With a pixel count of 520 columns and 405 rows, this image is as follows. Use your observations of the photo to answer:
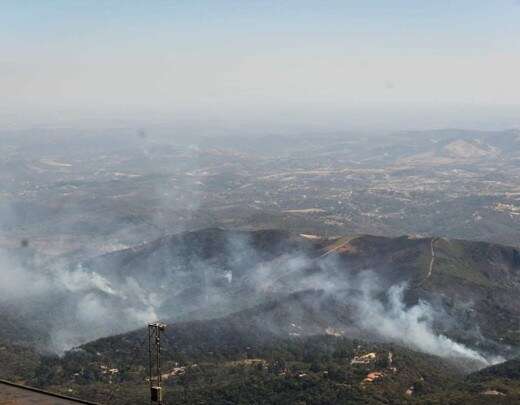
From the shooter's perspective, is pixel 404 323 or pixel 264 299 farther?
pixel 264 299

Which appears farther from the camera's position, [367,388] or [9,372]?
[9,372]

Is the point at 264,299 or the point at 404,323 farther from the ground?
the point at 404,323

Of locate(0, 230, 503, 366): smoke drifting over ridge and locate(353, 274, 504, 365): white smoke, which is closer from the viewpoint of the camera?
locate(353, 274, 504, 365): white smoke

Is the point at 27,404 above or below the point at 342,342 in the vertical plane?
above

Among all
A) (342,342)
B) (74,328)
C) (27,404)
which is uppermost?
(27,404)

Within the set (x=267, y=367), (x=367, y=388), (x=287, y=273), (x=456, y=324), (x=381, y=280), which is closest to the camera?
(x=367, y=388)

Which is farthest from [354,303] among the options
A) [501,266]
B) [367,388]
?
[367,388]

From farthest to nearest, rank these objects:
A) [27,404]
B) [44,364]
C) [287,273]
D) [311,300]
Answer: [287,273] < [311,300] < [44,364] < [27,404]

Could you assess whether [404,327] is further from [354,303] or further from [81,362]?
[81,362]

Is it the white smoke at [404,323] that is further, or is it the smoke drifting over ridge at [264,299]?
the smoke drifting over ridge at [264,299]
